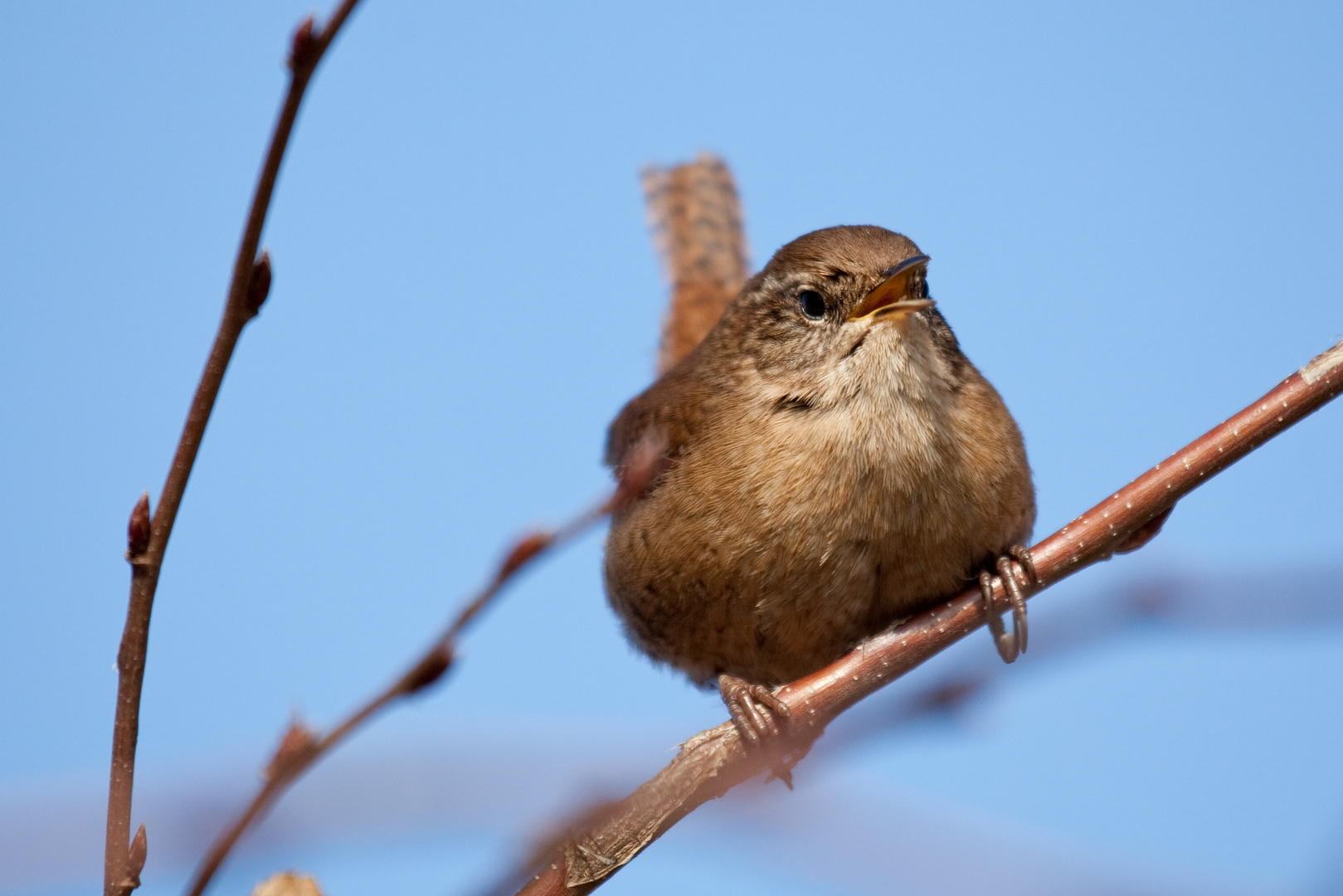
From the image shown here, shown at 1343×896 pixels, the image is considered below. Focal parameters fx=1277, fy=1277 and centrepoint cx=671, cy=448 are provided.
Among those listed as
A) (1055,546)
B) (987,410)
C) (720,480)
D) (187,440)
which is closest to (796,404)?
(720,480)

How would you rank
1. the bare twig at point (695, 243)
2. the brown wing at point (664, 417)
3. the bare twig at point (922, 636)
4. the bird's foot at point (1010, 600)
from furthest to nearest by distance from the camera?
1. the bare twig at point (695, 243)
2. the brown wing at point (664, 417)
3. the bird's foot at point (1010, 600)
4. the bare twig at point (922, 636)

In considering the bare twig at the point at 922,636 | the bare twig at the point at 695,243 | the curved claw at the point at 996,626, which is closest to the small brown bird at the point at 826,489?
the curved claw at the point at 996,626

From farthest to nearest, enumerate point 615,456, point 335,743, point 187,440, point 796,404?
point 615,456 → point 796,404 → point 187,440 → point 335,743

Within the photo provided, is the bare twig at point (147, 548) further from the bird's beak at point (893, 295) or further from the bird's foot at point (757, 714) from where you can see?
the bird's beak at point (893, 295)

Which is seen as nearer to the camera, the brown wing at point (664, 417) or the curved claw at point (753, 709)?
the curved claw at point (753, 709)

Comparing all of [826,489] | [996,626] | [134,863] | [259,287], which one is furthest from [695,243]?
[134,863]

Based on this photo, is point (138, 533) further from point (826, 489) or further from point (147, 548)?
point (826, 489)

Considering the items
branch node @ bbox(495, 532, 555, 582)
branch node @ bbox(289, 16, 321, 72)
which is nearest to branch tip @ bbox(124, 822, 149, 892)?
branch node @ bbox(495, 532, 555, 582)

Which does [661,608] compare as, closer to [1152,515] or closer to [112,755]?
[1152,515]
